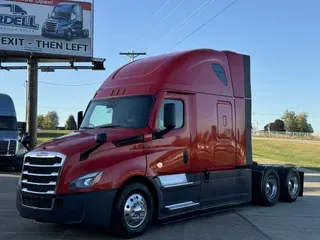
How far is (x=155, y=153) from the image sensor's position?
305 inches

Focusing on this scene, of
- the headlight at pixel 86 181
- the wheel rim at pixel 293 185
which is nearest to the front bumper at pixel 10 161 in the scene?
the wheel rim at pixel 293 185

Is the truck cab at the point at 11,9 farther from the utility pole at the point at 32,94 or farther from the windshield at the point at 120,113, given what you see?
the windshield at the point at 120,113

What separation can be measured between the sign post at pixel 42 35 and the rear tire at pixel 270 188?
19.6 meters

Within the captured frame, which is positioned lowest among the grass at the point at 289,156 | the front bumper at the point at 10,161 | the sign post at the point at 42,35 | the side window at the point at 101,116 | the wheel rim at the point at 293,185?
the grass at the point at 289,156

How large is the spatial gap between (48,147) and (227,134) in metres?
4.19

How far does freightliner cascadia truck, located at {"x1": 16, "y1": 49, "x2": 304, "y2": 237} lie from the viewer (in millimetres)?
6848

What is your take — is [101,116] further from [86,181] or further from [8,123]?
[8,123]

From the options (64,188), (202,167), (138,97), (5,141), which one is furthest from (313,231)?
(5,141)

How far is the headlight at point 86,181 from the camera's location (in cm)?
676

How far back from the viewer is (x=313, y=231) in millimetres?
8078

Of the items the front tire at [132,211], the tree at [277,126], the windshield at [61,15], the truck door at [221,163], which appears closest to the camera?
the front tire at [132,211]

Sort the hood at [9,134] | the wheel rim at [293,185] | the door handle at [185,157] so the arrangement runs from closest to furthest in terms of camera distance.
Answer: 1. the door handle at [185,157]
2. the wheel rim at [293,185]
3. the hood at [9,134]

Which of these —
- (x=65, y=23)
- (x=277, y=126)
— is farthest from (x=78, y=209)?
(x=277, y=126)

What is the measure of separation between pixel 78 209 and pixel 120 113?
2.26m
